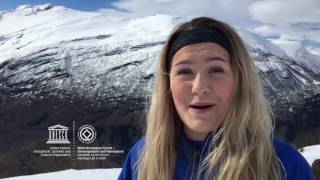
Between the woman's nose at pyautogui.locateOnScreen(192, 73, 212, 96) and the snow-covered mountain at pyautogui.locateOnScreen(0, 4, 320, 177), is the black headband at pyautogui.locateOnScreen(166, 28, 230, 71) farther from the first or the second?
the snow-covered mountain at pyautogui.locateOnScreen(0, 4, 320, 177)

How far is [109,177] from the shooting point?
383cm

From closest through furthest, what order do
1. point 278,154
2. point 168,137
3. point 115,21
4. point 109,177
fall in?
point 278,154, point 168,137, point 109,177, point 115,21

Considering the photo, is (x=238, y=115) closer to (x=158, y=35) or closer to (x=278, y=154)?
(x=278, y=154)

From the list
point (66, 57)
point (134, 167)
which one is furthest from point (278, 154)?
Result: point (66, 57)

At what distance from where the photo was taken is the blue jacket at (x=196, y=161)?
806 mm

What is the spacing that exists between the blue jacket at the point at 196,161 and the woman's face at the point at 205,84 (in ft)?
0.15

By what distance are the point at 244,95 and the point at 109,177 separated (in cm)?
312

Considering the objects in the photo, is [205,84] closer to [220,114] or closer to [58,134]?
[220,114]

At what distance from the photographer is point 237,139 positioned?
0.85m

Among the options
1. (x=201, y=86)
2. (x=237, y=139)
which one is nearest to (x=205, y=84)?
(x=201, y=86)

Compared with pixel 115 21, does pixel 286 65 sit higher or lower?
lower

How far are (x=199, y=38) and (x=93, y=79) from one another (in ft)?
10.3

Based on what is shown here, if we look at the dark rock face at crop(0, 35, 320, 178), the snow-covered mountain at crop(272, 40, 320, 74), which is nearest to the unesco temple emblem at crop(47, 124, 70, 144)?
the dark rock face at crop(0, 35, 320, 178)

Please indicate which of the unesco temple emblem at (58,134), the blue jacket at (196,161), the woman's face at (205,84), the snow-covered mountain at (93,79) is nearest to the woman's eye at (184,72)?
the woman's face at (205,84)
